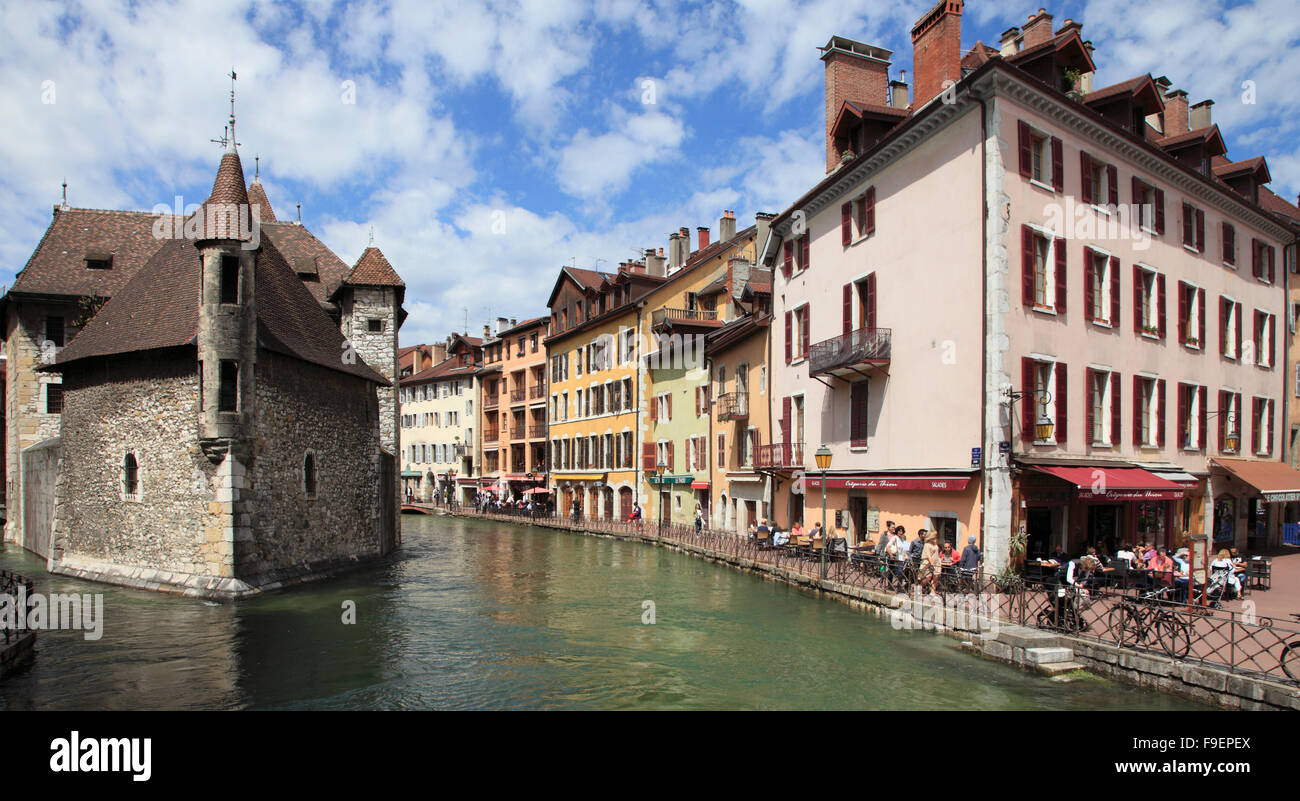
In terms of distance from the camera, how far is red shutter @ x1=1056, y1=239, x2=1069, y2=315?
61.2 ft

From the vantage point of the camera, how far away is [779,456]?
27.6 metres

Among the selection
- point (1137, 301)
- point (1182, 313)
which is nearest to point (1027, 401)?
point (1137, 301)

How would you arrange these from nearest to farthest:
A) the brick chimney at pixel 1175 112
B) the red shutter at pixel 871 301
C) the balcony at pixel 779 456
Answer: the red shutter at pixel 871 301 → the balcony at pixel 779 456 → the brick chimney at pixel 1175 112

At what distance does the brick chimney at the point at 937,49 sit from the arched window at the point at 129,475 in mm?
23256

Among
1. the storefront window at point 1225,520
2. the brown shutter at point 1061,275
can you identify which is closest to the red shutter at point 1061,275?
the brown shutter at point 1061,275

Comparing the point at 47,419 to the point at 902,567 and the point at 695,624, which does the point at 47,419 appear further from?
the point at 902,567

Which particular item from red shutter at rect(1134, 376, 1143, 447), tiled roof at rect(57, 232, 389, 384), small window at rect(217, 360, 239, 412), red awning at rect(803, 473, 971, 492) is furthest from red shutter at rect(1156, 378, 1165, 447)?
small window at rect(217, 360, 239, 412)

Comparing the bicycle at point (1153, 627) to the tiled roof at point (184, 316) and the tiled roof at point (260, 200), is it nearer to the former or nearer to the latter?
the tiled roof at point (184, 316)

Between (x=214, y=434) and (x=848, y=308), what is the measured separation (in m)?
16.9

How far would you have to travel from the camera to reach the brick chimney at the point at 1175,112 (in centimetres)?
2775

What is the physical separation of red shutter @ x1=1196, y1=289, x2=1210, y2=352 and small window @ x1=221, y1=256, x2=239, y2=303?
25.9 m

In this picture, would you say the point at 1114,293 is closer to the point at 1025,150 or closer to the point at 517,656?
the point at 1025,150

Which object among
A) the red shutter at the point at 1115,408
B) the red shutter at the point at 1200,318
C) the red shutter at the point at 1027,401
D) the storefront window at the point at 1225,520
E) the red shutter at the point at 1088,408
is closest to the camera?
the red shutter at the point at 1027,401

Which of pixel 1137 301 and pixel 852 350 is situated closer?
pixel 1137 301
